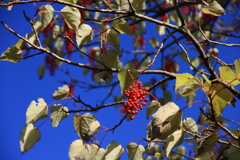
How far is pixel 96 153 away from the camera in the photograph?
57.1 inches

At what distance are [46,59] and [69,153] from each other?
7.51 ft

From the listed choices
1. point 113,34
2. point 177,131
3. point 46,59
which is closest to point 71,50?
point 46,59

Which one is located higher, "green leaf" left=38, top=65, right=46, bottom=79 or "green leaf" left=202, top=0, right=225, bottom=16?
"green leaf" left=38, top=65, right=46, bottom=79

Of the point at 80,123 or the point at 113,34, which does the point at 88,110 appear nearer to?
the point at 80,123

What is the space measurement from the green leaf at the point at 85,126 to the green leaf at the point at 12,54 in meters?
0.46

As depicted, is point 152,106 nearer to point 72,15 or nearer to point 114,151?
point 114,151

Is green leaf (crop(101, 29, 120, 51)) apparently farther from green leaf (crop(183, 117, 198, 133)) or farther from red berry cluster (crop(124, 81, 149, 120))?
green leaf (crop(183, 117, 198, 133))

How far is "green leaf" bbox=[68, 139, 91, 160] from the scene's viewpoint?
1.43m

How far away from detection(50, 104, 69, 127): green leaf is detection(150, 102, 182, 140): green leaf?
518 mm

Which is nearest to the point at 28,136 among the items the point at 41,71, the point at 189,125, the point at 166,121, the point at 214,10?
the point at 166,121

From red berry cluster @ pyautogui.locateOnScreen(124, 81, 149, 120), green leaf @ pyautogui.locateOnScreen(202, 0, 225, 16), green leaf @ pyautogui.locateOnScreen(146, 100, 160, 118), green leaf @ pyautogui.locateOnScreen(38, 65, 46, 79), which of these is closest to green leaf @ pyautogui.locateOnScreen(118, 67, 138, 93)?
red berry cluster @ pyautogui.locateOnScreen(124, 81, 149, 120)

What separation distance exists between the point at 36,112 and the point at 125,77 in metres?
0.48

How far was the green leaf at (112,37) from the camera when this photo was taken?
5.14 ft

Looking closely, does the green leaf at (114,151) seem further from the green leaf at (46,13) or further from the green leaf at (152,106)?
the green leaf at (46,13)
